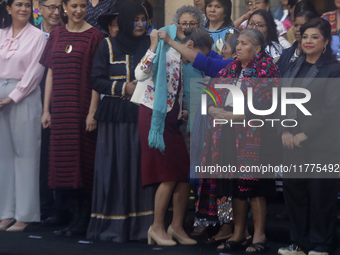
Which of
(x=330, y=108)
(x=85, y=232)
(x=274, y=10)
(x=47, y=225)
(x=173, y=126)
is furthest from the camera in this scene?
(x=274, y=10)

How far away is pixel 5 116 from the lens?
561 cm

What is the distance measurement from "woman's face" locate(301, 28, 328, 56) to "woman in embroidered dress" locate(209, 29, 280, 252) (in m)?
0.30

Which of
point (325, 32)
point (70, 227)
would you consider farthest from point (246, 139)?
point (70, 227)

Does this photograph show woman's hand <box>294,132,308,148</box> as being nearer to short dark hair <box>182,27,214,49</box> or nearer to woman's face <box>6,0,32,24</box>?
short dark hair <box>182,27,214,49</box>

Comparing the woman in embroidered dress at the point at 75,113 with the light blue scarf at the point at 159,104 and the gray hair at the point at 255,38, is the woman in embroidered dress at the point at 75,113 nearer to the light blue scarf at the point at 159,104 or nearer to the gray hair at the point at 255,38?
the light blue scarf at the point at 159,104

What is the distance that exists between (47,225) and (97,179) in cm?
89

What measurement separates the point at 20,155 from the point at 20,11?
1328 millimetres

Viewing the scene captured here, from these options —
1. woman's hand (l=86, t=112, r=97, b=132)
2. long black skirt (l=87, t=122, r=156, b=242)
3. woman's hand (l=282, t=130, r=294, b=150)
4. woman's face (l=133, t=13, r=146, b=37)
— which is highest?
woman's face (l=133, t=13, r=146, b=37)

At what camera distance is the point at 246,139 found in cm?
438

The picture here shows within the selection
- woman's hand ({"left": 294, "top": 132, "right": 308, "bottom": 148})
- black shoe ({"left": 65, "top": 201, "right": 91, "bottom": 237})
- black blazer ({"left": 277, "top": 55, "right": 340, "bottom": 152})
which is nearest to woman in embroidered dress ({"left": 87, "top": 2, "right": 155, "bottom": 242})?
Answer: black shoe ({"left": 65, "top": 201, "right": 91, "bottom": 237})

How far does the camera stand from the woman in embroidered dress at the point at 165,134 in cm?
460

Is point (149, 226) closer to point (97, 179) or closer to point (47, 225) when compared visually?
point (97, 179)

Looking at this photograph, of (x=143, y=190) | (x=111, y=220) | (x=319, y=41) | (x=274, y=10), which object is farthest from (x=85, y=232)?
(x=274, y=10)

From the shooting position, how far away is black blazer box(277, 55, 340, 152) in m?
4.11
